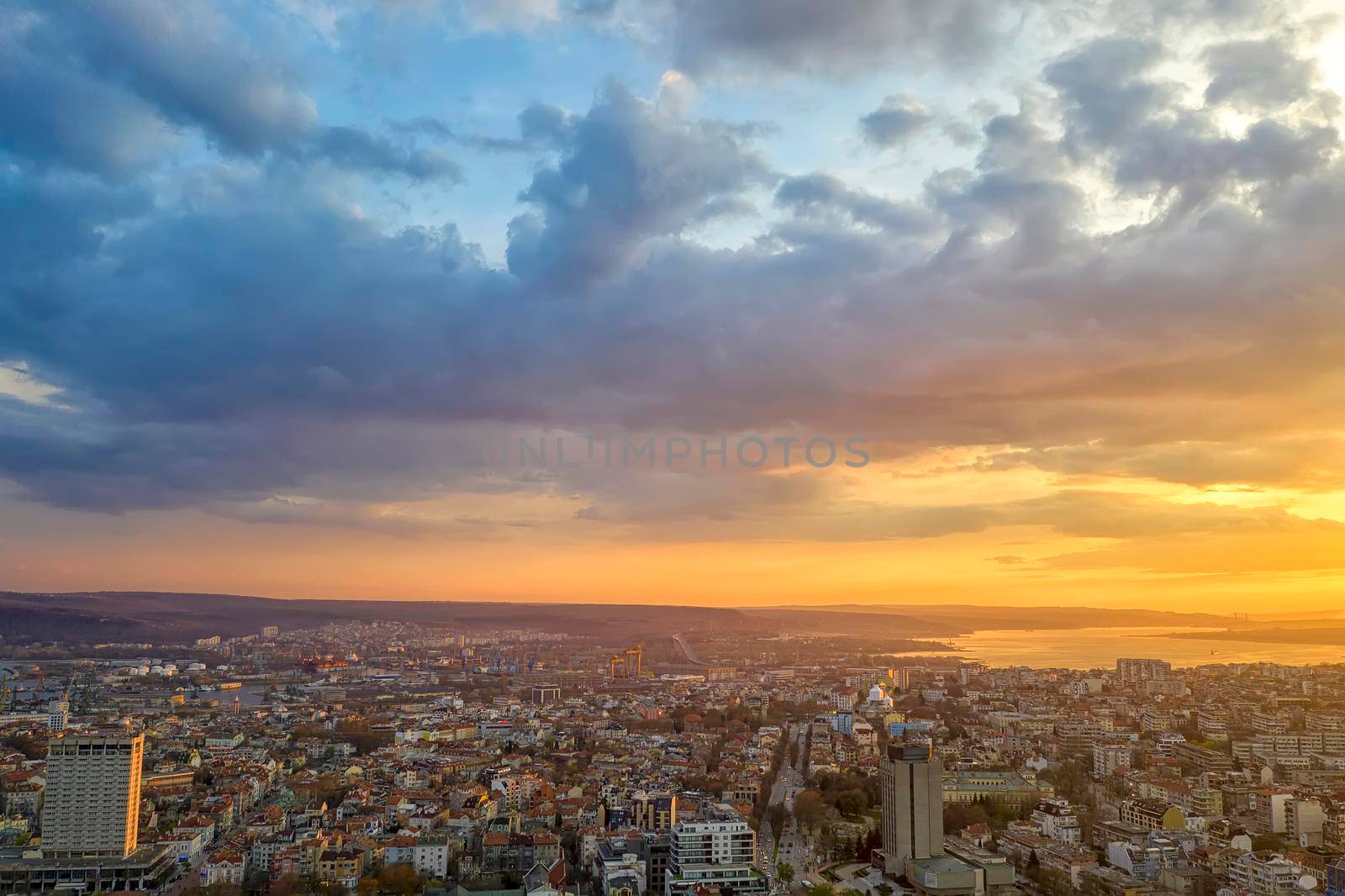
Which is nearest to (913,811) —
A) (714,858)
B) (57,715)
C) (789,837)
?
(789,837)

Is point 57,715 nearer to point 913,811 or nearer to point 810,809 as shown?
point 810,809

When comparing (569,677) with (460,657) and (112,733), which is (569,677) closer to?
(460,657)

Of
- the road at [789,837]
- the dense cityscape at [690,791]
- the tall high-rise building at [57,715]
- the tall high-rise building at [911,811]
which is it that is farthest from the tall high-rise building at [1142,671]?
the tall high-rise building at [57,715]

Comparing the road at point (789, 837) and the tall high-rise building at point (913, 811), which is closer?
the road at point (789, 837)

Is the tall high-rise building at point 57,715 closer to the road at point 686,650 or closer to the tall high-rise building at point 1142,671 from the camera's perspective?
the road at point 686,650

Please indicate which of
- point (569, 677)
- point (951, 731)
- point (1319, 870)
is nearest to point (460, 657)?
point (569, 677)

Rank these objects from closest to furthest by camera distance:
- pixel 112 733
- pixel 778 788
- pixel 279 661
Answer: pixel 112 733
pixel 778 788
pixel 279 661

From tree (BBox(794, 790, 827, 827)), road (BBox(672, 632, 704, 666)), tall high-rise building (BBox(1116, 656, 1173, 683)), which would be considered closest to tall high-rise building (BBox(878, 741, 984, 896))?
tree (BBox(794, 790, 827, 827))
